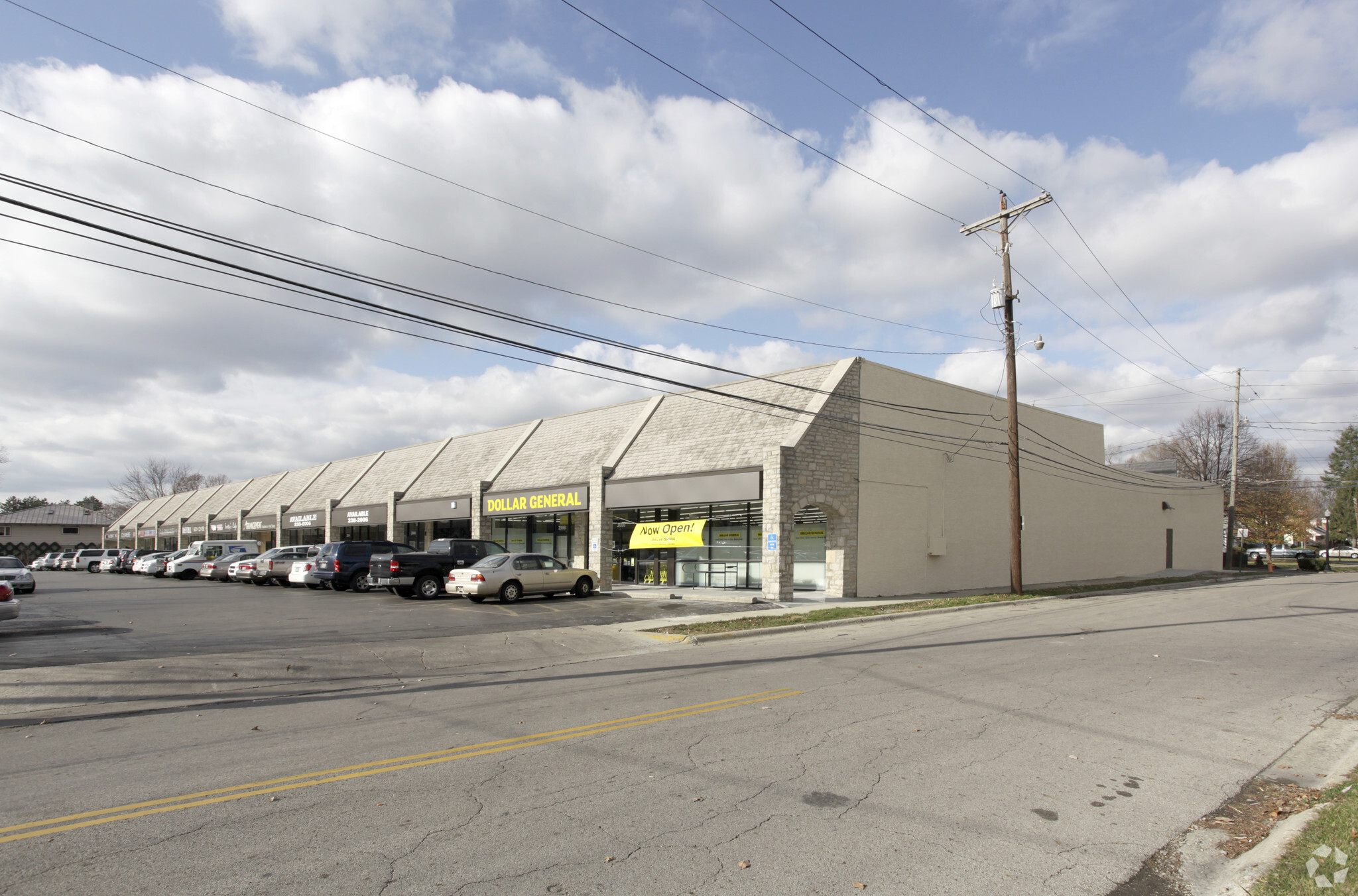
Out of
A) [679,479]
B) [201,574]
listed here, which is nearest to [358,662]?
[679,479]

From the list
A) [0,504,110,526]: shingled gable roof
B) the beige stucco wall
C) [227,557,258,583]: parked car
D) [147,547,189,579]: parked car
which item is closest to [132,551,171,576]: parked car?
[147,547,189,579]: parked car

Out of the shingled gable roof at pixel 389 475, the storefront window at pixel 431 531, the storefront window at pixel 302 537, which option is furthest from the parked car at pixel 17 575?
the storefront window at pixel 302 537

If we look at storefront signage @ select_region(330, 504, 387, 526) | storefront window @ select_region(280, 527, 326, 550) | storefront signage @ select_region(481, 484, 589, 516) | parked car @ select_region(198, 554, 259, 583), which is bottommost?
parked car @ select_region(198, 554, 259, 583)

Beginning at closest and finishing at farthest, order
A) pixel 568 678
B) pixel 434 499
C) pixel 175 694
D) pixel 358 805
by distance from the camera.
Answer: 1. pixel 358 805
2. pixel 175 694
3. pixel 568 678
4. pixel 434 499

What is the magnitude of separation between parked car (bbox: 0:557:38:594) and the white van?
9215 millimetres

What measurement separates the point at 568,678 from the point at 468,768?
4.39 meters

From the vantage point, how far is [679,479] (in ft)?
79.4

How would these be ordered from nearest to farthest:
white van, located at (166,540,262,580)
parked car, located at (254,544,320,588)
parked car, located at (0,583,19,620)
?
parked car, located at (0,583,19,620)
parked car, located at (254,544,320,588)
white van, located at (166,540,262,580)

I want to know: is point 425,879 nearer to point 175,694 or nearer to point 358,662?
point 175,694

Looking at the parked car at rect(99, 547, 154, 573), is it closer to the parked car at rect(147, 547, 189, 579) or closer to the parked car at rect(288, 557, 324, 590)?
the parked car at rect(147, 547, 189, 579)

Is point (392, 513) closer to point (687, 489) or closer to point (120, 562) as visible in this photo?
point (687, 489)

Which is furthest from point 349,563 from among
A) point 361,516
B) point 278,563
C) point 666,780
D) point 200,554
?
point 666,780

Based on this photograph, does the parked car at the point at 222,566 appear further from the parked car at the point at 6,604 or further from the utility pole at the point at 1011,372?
the utility pole at the point at 1011,372

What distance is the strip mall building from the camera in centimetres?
2302
